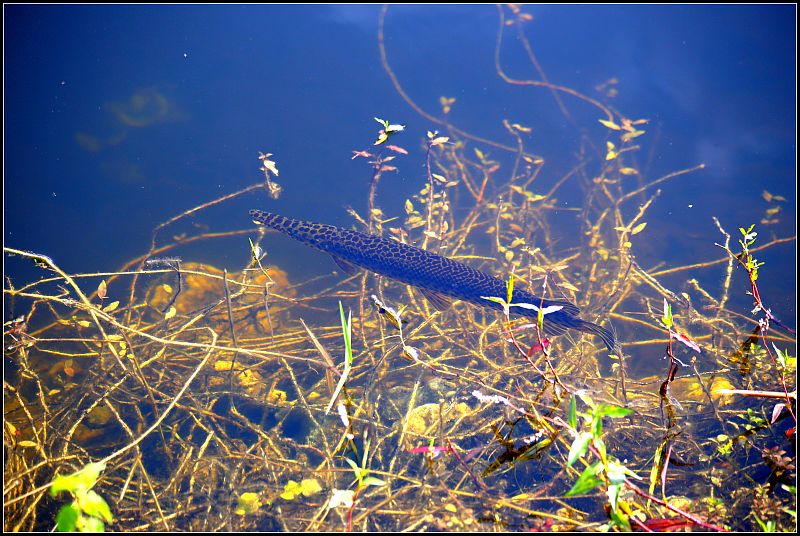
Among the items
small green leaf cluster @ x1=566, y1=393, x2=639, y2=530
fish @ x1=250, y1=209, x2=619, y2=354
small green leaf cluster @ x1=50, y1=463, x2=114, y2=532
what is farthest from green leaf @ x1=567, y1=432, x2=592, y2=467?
fish @ x1=250, y1=209, x2=619, y2=354

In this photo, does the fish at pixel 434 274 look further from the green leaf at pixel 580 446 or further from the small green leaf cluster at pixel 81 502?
the small green leaf cluster at pixel 81 502

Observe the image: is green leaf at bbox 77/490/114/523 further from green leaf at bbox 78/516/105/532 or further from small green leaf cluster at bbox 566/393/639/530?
small green leaf cluster at bbox 566/393/639/530

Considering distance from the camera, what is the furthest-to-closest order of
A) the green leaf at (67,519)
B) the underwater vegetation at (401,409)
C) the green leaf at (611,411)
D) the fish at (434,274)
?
1. the fish at (434,274)
2. the underwater vegetation at (401,409)
3. the green leaf at (611,411)
4. the green leaf at (67,519)

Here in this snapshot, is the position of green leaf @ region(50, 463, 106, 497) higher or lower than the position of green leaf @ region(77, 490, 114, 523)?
higher

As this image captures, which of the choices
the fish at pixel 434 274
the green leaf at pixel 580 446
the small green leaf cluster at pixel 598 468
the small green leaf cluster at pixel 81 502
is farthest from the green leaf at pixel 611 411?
the fish at pixel 434 274

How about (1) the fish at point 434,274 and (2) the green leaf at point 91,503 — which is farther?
(1) the fish at point 434,274

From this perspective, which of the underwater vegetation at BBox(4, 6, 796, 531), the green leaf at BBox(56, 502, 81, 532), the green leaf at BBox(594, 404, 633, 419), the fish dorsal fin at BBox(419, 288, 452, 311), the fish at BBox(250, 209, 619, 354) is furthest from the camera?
the fish dorsal fin at BBox(419, 288, 452, 311)
